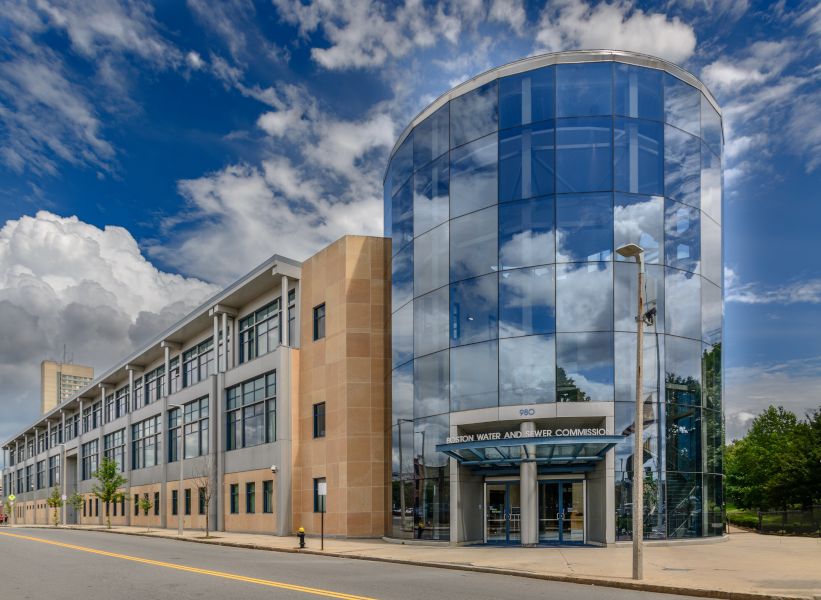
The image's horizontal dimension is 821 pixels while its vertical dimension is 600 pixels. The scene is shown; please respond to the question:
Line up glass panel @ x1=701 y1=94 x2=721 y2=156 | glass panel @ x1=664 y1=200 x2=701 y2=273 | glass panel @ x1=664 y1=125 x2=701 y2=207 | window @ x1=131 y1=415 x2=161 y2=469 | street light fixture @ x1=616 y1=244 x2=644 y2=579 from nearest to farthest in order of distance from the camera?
street light fixture @ x1=616 y1=244 x2=644 y2=579 < glass panel @ x1=664 y1=200 x2=701 y2=273 < glass panel @ x1=664 y1=125 x2=701 y2=207 < glass panel @ x1=701 y1=94 x2=721 y2=156 < window @ x1=131 y1=415 x2=161 y2=469

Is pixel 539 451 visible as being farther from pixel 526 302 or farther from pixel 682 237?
pixel 682 237

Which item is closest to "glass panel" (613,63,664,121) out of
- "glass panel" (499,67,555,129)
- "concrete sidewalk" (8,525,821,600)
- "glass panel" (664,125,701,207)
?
"glass panel" (664,125,701,207)

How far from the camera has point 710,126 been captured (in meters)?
35.3

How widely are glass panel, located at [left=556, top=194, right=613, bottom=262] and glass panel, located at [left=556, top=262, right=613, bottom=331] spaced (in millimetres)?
440

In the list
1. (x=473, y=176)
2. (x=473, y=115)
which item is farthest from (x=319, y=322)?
(x=473, y=115)

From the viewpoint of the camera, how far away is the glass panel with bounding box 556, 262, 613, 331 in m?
31.0

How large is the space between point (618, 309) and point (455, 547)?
442 inches

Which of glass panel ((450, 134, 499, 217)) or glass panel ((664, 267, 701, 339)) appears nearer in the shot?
glass panel ((664, 267, 701, 339))

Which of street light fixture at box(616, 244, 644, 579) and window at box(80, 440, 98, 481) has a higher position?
street light fixture at box(616, 244, 644, 579)

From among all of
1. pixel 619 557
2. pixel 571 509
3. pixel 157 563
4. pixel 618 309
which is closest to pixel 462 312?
pixel 618 309

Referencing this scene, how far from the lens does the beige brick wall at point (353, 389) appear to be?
40031 millimetres

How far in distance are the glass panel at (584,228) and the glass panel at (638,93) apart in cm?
375

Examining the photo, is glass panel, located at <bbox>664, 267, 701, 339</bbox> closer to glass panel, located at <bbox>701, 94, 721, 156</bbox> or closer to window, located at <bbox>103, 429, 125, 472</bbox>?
glass panel, located at <bbox>701, 94, 721, 156</bbox>

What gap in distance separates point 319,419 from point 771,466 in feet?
96.1
